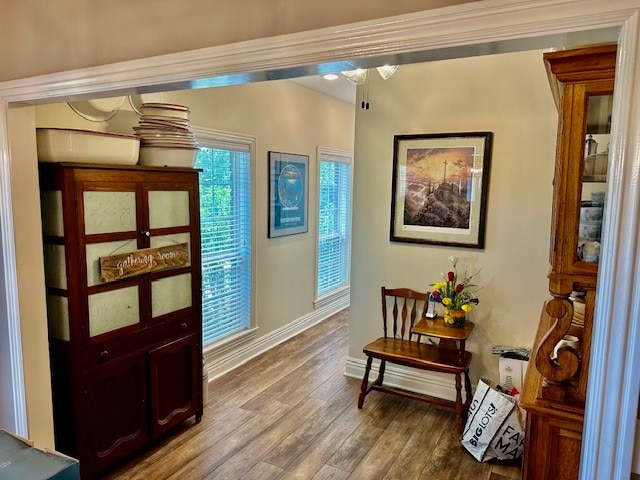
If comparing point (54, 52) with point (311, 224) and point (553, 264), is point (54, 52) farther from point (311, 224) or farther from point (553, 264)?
point (311, 224)

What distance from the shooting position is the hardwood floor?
2648 mm

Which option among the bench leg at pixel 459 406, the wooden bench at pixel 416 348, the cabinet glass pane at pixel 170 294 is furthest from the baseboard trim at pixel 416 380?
the cabinet glass pane at pixel 170 294

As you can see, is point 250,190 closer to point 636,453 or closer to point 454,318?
point 454,318

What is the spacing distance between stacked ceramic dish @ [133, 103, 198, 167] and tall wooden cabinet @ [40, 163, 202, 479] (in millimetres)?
107

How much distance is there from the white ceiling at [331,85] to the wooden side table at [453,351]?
2.45 metres

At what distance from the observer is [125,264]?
247 cm

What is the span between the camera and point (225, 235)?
396 centimetres

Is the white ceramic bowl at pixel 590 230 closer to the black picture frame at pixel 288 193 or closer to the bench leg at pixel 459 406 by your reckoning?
the bench leg at pixel 459 406

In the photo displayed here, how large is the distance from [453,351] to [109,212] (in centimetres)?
246

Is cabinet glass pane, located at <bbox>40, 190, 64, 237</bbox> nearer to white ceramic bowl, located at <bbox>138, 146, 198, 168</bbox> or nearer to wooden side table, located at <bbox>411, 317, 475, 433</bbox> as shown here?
white ceramic bowl, located at <bbox>138, 146, 198, 168</bbox>

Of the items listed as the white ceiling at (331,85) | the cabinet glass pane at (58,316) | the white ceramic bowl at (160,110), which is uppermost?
the white ceiling at (331,85)

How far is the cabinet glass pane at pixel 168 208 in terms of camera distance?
2.64m

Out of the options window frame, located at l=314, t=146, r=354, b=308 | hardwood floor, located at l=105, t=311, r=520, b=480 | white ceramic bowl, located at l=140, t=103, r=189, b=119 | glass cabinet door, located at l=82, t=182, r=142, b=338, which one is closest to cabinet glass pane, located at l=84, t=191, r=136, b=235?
glass cabinet door, located at l=82, t=182, r=142, b=338

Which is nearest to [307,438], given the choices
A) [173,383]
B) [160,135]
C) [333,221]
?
[173,383]
